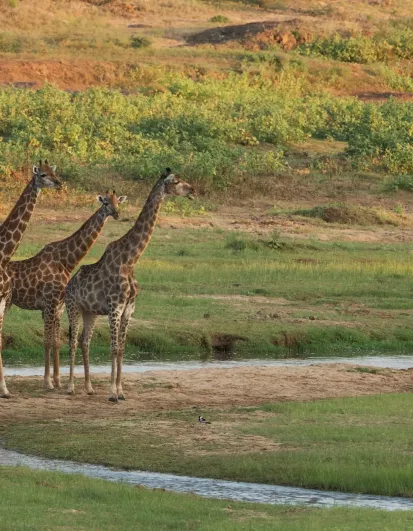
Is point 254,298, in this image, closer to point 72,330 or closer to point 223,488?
point 72,330

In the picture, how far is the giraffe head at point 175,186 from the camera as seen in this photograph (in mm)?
16609

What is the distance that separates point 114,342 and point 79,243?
1.54 m

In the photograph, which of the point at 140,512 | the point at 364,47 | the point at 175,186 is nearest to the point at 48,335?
the point at 175,186

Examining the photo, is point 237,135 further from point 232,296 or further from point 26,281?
point 26,281

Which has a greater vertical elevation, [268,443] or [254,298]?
[268,443]

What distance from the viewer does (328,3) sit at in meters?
69.1

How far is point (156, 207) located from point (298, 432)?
395 centimetres

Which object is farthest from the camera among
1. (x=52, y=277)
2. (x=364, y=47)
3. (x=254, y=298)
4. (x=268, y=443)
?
(x=364, y=47)

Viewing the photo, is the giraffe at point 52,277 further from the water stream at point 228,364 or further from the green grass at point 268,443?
the green grass at point 268,443

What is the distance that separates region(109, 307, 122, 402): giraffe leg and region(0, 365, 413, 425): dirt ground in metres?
0.13

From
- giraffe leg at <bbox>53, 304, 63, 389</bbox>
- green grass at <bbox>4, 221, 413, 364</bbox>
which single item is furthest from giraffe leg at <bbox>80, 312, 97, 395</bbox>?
green grass at <bbox>4, 221, 413, 364</bbox>

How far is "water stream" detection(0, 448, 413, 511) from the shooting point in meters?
11.8

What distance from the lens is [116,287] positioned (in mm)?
16328

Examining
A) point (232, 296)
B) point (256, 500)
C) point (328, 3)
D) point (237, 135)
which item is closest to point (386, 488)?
point (256, 500)
